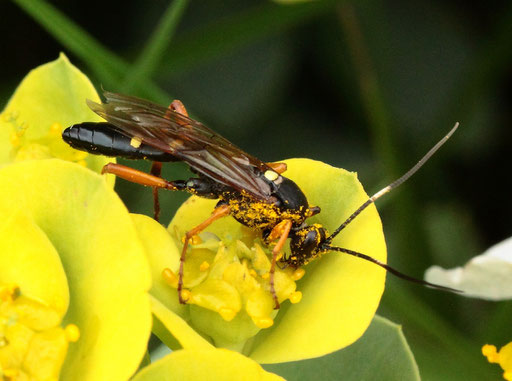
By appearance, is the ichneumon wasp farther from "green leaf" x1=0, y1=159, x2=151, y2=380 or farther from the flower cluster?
"green leaf" x1=0, y1=159, x2=151, y2=380

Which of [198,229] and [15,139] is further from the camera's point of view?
[15,139]

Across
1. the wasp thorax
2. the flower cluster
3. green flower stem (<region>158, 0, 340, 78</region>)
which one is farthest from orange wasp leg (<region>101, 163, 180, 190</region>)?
green flower stem (<region>158, 0, 340, 78</region>)

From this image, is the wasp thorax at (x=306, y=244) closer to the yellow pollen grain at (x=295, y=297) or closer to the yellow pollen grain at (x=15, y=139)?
the yellow pollen grain at (x=295, y=297)

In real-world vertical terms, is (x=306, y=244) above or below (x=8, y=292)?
above

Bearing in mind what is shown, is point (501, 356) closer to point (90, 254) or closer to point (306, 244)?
point (306, 244)

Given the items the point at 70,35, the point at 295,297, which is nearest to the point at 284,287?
the point at 295,297

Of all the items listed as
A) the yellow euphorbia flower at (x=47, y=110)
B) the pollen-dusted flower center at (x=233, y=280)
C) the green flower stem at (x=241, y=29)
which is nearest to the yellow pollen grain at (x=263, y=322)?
the pollen-dusted flower center at (x=233, y=280)

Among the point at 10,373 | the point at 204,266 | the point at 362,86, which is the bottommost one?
the point at 10,373
